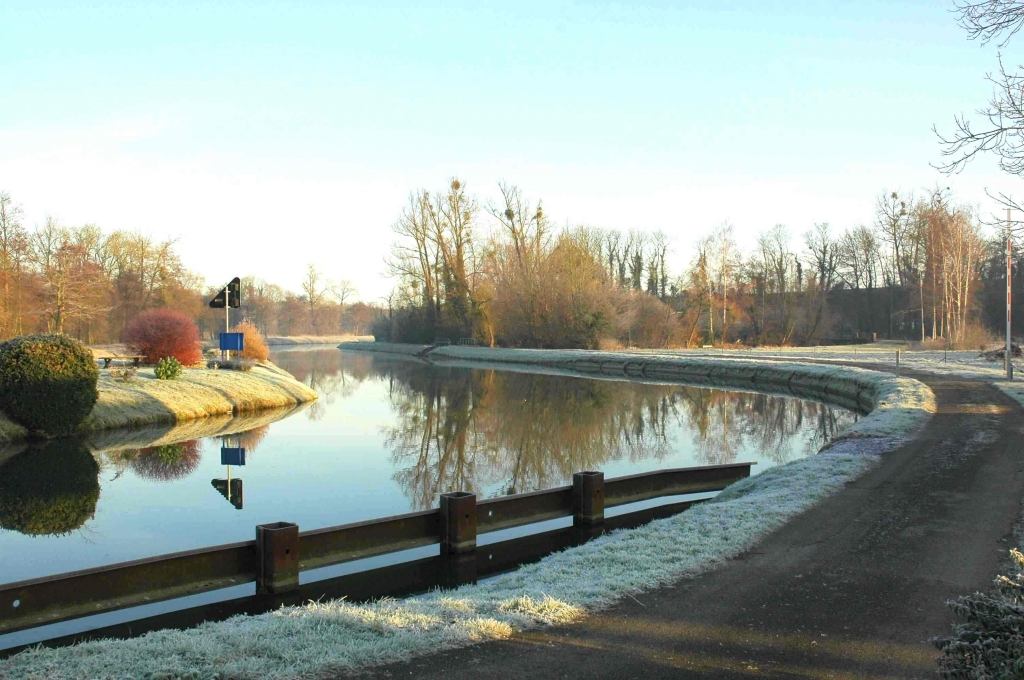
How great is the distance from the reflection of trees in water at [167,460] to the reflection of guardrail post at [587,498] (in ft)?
23.6

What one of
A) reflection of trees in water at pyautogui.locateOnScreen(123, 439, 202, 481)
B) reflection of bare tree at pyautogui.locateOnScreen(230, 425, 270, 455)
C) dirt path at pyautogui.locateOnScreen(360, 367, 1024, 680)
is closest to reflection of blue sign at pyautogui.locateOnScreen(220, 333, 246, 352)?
reflection of bare tree at pyautogui.locateOnScreen(230, 425, 270, 455)

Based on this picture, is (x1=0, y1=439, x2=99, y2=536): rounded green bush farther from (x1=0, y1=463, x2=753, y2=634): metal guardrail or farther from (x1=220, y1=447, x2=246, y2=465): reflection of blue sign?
(x1=0, y1=463, x2=753, y2=634): metal guardrail

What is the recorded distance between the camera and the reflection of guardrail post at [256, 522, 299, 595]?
6.64 metres

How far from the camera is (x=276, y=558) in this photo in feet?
21.8

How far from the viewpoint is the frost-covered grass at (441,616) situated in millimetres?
4434

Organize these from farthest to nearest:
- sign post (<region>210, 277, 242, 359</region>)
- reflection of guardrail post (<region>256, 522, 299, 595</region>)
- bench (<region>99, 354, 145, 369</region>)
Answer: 1. sign post (<region>210, 277, 242, 359</region>)
2. bench (<region>99, 354, 145, 369</region>)
3. reflection of guardrail post (<region>256, 522, 299, 595</region>)

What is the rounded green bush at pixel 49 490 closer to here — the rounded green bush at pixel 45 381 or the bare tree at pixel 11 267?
the rounded green bush at pixel 45 381

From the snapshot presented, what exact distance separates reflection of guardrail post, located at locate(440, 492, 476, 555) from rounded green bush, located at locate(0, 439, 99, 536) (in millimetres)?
4964

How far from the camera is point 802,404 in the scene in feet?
80.0

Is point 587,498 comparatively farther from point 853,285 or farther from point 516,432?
point 853,285

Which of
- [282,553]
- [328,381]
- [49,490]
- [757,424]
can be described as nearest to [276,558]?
[282,553]

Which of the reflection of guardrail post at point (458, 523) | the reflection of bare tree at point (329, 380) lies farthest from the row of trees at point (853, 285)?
the reflection of guardrail post at point (458, 523)

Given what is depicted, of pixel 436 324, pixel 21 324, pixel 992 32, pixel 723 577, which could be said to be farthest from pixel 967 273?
pixel 21 324

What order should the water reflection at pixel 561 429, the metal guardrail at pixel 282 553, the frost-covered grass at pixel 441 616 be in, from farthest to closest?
1. the water reflection at pixel 561 429
2. the metal guardrail at pixel 282 553
3. the frost-covered grass at pixel 441 616
